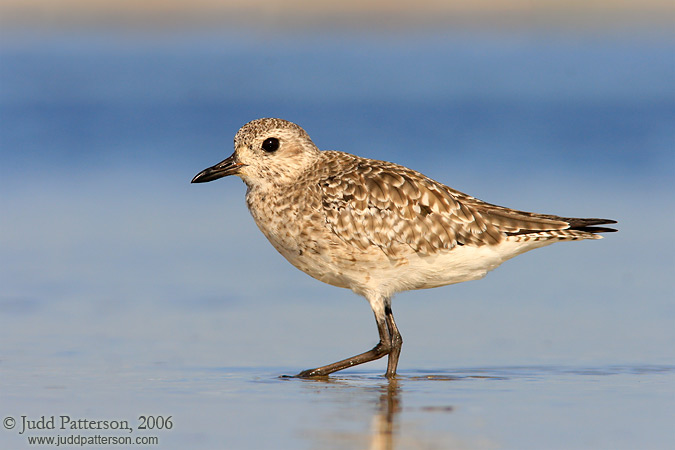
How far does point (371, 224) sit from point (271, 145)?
1.11m

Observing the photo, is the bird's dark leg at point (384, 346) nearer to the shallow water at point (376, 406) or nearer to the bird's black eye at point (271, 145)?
the shallow water at point (376, 406)

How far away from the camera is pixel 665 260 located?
12.5 metres

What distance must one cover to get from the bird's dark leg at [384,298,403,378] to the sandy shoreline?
3477 cm

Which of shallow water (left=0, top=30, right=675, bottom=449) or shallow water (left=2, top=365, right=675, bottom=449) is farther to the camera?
shallow water (left=0, top=30, right=675, bottom=449)

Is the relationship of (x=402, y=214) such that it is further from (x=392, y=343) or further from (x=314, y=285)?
(x=314, y=285)

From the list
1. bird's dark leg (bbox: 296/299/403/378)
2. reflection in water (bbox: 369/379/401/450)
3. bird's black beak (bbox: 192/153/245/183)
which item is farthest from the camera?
bird's black beak (bbox: 192/153/245/183)

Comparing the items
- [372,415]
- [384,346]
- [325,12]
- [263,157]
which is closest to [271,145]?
[263,157]

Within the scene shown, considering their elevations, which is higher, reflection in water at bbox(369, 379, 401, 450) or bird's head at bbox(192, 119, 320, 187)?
bird's head at bbox(192, 119, 320, 187)

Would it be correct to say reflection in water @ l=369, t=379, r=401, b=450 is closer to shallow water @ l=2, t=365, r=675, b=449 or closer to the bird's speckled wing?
shallow water @ l=2, t=365, r=675, b=449

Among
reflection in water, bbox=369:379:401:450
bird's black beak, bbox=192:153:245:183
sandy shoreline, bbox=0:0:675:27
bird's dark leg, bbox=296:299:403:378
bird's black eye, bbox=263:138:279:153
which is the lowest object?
reflection in water, bbox=369:379:401:450

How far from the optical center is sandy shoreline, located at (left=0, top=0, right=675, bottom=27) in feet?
139

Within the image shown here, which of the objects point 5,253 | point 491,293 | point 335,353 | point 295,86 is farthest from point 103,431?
point 295,86

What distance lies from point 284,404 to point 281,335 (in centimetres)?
254

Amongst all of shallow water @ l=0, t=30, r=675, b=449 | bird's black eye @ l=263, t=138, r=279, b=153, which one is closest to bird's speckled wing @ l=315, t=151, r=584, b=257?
bird's black eye @ l=263, t=138, r=279, b=153
